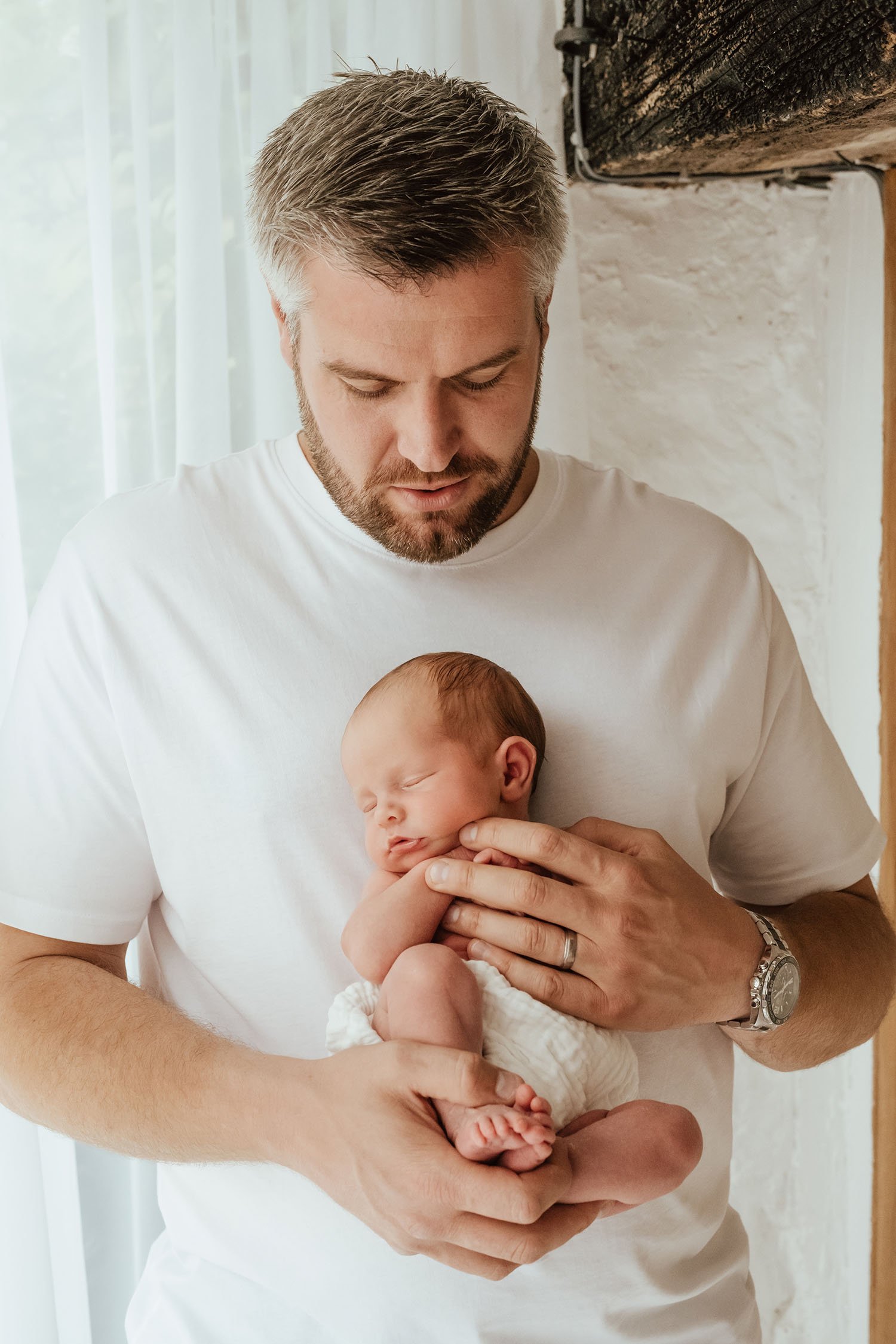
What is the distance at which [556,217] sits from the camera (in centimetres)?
143

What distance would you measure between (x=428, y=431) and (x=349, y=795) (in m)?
0.46

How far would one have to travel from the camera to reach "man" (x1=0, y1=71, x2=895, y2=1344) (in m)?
1.29

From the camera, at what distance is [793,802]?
158cm

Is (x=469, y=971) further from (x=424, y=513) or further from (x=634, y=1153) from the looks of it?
(x=424, y=513)

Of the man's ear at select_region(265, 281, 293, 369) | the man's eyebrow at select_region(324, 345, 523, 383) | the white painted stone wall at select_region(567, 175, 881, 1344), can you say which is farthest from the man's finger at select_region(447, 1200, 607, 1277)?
the white painted stone wall at select_region(567, 175, 881, 1344)

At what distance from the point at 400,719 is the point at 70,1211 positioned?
121 centimetres

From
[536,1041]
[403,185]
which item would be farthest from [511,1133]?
[403,185]

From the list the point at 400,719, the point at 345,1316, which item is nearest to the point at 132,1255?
the point at 345,1316

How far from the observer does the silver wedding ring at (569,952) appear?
129cm

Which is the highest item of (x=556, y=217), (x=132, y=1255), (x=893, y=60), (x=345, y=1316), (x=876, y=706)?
(x=893, y=60)

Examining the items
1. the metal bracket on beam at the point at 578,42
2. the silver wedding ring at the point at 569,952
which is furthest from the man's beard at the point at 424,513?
the metal bracket on beam at the point at 578,42

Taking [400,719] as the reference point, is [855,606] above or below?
below

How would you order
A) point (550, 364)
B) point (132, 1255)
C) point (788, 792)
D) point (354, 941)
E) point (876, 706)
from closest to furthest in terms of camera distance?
point (354, 941) → point (788, 792) → point (132, 1255) → point (550, 364) → point (876, 706)

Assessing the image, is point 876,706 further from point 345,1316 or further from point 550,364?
point 345,1316
